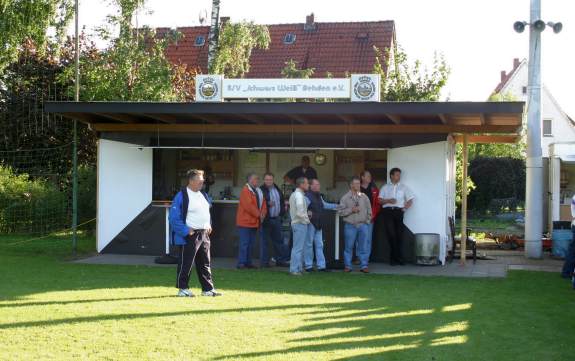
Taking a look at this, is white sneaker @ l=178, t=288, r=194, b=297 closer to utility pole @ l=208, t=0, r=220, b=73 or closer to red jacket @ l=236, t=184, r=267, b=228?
red jacket @ l=236, t=184, r=267, b=228

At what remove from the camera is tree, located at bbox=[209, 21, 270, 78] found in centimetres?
2183

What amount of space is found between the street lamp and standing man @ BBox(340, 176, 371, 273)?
14.8 ft

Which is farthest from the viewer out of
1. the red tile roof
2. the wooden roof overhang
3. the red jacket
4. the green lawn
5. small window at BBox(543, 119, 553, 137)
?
small window at BBox(543, 119, 553, 137)

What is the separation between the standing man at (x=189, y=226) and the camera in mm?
9453

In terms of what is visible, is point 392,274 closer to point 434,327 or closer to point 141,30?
point 434,327

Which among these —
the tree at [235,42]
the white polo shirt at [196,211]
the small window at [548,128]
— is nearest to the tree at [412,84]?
the tree at [235,42]

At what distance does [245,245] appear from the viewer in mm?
12953

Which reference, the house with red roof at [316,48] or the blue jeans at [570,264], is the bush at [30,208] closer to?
the blue jeans at [570,264]

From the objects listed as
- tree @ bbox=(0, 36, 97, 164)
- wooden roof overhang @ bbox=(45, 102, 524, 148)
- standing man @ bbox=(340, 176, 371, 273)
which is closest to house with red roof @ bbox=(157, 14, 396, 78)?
tree @ bbox=(0, 36, 97, 164)

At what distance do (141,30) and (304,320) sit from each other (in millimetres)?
15073

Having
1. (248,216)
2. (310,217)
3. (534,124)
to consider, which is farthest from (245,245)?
(534,124)

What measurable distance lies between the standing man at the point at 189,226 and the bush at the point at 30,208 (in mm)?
10788

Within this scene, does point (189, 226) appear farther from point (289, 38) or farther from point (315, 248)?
point (289, 38)

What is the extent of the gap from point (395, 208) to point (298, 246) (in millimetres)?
2225
